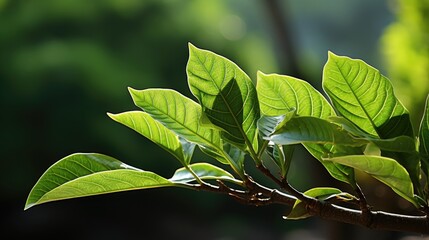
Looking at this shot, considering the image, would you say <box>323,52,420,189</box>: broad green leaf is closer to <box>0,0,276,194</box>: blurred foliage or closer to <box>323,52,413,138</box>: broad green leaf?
<box>323,52,413,138</box>: broad green leaf

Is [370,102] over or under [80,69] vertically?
under

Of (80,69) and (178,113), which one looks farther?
(80,69)

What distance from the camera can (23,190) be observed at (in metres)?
3.19

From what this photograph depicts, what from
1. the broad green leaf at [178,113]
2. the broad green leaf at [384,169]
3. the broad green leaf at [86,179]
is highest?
the broad green leaf at [384,169]

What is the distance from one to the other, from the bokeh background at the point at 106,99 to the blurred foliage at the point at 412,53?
102cm

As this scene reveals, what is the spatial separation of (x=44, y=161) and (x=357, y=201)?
9.80 feet

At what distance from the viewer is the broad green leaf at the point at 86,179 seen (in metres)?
0.29

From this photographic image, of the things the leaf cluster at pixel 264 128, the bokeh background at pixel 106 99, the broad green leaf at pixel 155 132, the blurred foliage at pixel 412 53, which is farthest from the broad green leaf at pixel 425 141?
the bokeh background at pixel 106 99

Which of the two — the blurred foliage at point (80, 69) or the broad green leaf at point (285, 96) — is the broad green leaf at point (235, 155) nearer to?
the broad green leaf at point (285, 96)

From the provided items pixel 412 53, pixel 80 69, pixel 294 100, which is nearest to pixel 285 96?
pixel 294 100

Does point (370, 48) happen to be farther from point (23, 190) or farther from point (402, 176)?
point (402, 176)

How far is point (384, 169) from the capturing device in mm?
268

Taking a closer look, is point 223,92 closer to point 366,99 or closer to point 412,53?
point 366,99

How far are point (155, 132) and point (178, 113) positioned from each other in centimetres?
2
